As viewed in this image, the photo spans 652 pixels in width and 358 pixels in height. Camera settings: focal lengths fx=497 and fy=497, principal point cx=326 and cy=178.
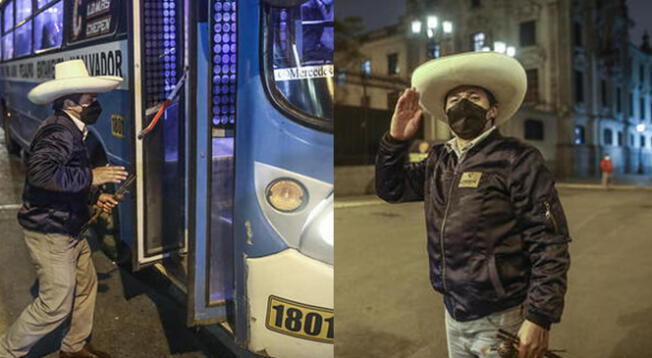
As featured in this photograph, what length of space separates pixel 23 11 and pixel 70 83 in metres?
1.13

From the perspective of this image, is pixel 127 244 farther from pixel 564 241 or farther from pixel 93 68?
pixel 564 241

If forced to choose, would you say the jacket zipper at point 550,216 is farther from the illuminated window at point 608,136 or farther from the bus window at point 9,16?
the illuminated window at point 608,136

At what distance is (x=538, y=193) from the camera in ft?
5.32

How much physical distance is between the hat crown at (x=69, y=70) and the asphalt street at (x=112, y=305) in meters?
0.57

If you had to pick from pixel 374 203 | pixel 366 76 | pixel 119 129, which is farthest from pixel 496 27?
pixel 119 129

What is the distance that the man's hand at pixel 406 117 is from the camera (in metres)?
1.93

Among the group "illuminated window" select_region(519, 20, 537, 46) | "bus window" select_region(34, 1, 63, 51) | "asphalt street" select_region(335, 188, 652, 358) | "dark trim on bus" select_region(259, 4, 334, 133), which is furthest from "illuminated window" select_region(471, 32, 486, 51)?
"dark trim on bus" select_region(259, 4, 334, 133)

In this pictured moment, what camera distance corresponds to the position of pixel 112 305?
10.6 ft

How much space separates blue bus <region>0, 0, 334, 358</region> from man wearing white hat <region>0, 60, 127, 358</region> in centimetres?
28

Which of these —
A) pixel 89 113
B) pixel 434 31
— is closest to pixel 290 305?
pixel 89 113

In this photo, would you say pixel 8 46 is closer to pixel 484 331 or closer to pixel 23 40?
pixel 23 40

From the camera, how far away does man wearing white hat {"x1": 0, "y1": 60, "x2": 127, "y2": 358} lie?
2.57 metres

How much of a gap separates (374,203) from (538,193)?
11.7 metres

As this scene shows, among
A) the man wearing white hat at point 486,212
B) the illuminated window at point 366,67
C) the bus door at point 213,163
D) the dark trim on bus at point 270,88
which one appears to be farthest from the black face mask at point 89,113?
the illuminated window at point 366,67
